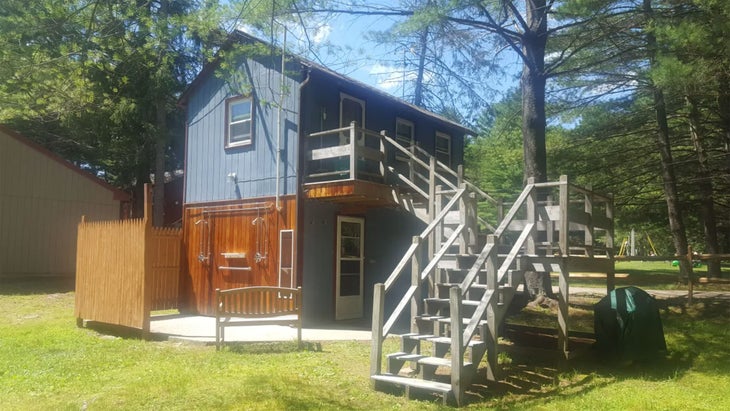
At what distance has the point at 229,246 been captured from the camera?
1253 centimetres

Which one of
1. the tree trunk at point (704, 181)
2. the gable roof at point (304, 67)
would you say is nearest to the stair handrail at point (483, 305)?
the gable roof at point (304, 67)

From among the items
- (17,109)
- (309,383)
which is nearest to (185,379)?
(309,383)

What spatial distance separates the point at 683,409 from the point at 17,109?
12.5 m

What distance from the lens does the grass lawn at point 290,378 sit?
5867 mm

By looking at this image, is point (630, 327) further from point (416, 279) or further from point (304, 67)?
point (304, 67)

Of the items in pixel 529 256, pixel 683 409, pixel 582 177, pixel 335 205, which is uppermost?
pixel 582 177

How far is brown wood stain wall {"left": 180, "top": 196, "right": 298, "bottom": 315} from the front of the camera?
Answer: 460 inches

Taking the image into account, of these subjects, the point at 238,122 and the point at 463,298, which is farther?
the point at 238,122

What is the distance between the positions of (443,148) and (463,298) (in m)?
9.77

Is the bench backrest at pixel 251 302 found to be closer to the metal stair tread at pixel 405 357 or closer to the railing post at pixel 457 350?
the metal stair tread at pixel 405 357

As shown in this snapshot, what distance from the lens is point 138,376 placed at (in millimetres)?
6816

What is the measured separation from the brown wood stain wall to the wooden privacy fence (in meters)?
2.13

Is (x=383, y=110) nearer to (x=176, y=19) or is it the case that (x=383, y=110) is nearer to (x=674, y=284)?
(x=176, y=19)

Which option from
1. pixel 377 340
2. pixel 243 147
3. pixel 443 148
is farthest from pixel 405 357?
pixel 443 148
